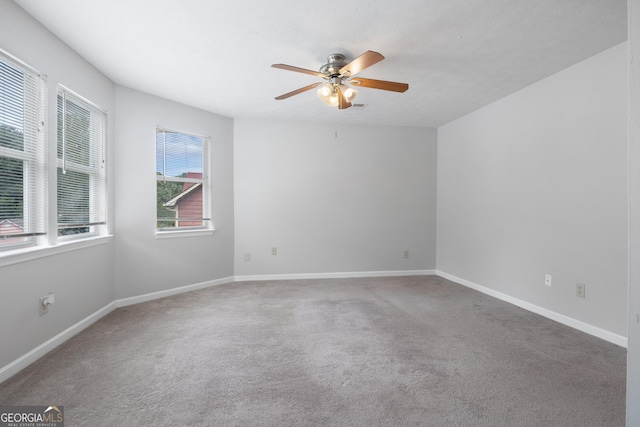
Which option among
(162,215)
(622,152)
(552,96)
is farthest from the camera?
(162,215)

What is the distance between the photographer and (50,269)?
2.21m

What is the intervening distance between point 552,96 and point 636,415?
9.14ft

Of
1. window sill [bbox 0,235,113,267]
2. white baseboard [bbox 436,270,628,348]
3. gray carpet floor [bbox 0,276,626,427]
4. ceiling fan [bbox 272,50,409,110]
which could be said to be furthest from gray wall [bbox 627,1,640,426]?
window sill [bbox 0,235,113,267]

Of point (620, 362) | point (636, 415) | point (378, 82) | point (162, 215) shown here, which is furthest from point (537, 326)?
point (162, 215)

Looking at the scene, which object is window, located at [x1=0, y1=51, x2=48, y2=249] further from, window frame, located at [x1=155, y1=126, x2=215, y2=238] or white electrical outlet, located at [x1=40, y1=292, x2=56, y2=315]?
window frame, located at [x1=155, y1=126, x2=215, y2=238]

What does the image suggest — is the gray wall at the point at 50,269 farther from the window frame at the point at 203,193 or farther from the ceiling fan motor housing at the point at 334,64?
the ceiling fan motor housing at the point at 334,64

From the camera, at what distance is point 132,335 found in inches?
97.3

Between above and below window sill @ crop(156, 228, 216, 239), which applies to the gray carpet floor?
below

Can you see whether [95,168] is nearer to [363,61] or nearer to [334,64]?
[334,64]

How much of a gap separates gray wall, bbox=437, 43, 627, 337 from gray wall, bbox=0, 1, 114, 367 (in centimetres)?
445

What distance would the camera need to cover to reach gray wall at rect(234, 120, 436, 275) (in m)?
4.34

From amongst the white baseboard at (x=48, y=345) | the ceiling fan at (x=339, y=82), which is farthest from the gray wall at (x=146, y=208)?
the ceiling fan at (x=339, y=82)

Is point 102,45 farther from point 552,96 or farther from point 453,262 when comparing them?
point 453,262
